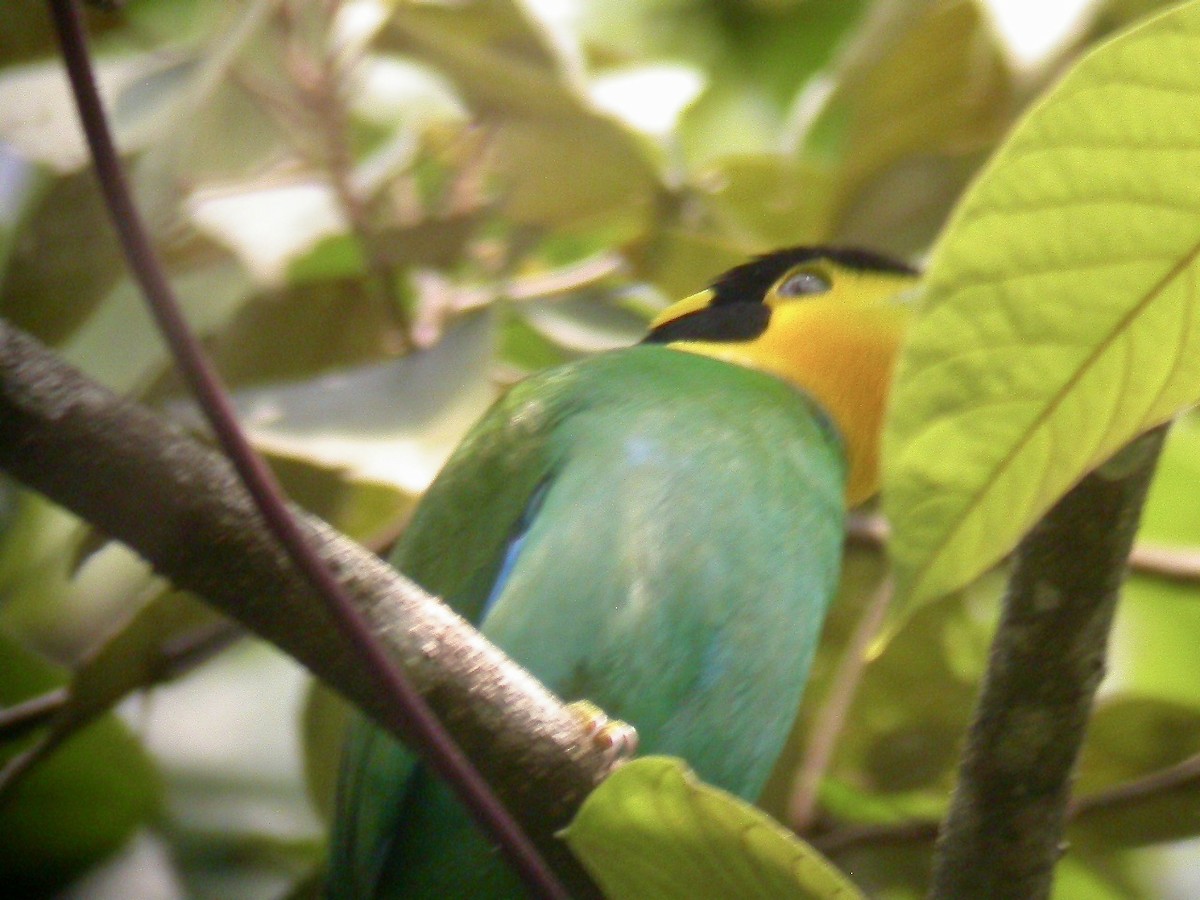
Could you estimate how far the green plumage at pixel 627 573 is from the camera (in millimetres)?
1372

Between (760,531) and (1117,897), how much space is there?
854 millimetres

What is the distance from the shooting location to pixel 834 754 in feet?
7.04

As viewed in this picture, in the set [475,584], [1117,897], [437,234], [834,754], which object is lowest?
[1117,897]

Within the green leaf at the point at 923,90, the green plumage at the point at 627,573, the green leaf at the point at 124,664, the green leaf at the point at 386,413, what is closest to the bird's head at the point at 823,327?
the green plumage at the point at 627,573

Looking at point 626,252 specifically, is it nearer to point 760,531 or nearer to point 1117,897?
point 760,531

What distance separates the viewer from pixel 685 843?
0.92 metres

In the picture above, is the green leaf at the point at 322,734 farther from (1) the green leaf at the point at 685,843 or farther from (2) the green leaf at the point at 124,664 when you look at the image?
(1) the green leaf at the point at 685,843

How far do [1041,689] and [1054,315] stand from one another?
1.36ft

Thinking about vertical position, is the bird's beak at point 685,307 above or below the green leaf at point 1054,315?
below

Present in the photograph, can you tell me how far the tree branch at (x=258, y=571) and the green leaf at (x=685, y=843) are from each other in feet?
0.26

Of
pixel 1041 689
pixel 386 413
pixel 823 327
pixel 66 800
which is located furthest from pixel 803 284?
pixel 66 800

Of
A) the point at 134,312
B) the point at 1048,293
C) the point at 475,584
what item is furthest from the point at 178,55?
the point at 1048,293

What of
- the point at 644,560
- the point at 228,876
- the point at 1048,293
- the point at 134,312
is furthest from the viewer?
the point at 228,876

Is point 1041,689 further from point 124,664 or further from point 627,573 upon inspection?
point 124,664
